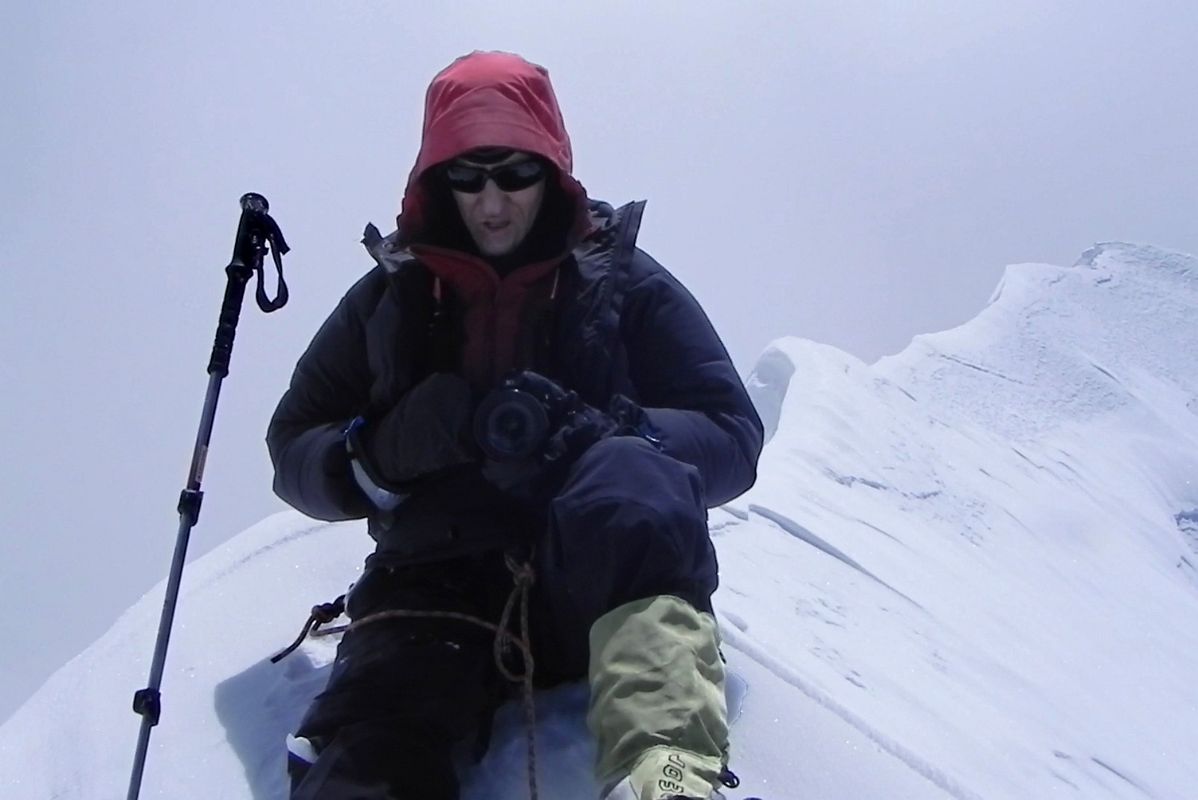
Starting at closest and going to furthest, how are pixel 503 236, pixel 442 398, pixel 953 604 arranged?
pixel 442 398
pixel 503 236
pixel 953 604

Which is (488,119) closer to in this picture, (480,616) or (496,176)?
(496,176)

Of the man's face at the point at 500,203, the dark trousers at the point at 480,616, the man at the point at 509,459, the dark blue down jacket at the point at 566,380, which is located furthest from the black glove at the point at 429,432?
the man's face at the point at 500,203

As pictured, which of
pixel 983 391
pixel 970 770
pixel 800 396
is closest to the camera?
pixel 970 770

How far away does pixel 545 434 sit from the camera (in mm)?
1635

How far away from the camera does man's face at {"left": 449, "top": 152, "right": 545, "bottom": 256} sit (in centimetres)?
201

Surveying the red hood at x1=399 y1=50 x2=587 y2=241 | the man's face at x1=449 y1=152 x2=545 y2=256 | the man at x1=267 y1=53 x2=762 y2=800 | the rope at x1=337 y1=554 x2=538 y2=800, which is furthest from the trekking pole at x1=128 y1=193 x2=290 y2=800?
the rope at x1=337 y1=554 x2=538 y2=800

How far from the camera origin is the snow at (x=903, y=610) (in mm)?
1904

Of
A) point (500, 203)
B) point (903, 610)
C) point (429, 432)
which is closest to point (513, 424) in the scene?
point (429, 432)

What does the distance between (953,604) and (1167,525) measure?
26.8 ft

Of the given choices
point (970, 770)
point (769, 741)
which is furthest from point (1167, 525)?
point (769, 741)

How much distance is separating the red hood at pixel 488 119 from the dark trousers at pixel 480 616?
72cm

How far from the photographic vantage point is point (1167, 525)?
43.4ft

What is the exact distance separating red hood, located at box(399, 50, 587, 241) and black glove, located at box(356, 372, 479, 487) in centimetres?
48

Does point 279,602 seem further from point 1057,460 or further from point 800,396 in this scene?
point 1057,460
